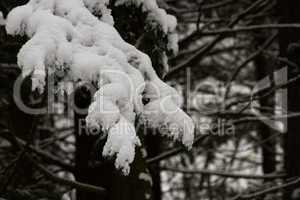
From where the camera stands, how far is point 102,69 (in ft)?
9.00

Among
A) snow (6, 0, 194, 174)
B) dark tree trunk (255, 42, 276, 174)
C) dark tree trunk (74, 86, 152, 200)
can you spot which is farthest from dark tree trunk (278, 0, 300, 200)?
dark tree trunk (255, 42, 276, 174)

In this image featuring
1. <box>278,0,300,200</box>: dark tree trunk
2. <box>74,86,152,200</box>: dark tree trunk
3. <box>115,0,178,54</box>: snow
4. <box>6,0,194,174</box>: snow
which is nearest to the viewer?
<box>6,0,194,174</box>: snow

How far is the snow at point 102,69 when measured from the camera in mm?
2498

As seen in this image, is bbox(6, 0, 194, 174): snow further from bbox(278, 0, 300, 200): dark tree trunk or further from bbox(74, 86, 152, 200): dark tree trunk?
bbox(278, 0, 300, 200): dark tree trunk

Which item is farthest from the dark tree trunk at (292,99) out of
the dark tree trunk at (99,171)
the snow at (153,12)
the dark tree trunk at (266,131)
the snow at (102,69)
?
the dark tree trunk at (266,131)

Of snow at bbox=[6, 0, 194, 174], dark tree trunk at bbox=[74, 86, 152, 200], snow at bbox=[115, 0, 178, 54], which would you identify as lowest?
dark tree trunk at bbox=[74, 86, 152, 200]

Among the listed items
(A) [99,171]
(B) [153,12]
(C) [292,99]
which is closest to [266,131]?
(C) [292,99]

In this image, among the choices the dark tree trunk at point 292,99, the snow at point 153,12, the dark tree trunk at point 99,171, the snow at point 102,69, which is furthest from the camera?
the dark tree trunk at point 292,99

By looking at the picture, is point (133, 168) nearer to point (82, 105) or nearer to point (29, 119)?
point (82, 105)

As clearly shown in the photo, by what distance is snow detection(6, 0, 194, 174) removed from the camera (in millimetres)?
2498

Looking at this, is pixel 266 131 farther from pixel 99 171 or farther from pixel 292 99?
pixel 99 171

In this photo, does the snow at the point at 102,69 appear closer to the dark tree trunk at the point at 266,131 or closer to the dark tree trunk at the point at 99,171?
the dark tree trunk at the point at 99,171

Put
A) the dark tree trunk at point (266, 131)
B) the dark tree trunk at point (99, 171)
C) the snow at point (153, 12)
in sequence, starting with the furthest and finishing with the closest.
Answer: the dark tree trunk at point (266, 131)
the dark tree trunk at point (99, 171)
the snow at point (153, 12)

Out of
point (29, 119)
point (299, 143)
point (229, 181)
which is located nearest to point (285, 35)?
point (299, 143)
